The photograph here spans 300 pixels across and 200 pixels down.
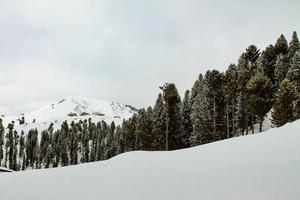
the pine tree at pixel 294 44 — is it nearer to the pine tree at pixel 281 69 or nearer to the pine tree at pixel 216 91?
the pine tree at pixel 281 69

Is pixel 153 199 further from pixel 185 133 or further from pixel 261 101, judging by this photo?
pixel 185 133

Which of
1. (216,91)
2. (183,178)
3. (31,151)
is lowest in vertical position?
(183,178)

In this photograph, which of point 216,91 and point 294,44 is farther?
point 294,44

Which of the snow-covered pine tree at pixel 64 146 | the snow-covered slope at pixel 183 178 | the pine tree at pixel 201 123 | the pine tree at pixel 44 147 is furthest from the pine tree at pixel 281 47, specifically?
the pine tree at pixel 44 147

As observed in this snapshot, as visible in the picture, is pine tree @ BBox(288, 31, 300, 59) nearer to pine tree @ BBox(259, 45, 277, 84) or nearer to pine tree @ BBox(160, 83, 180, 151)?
pine tree @ BBox(259, 45, 277, 84)

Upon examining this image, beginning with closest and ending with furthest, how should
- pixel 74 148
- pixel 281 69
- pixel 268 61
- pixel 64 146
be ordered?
pixel 281 69
pixel 268 61
pixel 64 146
pixel 74 148

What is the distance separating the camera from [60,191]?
12.2 m

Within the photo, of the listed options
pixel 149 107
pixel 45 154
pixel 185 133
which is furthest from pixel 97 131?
pixel 185 133

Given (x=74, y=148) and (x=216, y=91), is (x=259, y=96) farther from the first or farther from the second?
(x=74, y=148)

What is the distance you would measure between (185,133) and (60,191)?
72109mm

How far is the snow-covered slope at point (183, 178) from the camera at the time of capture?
11.0 m

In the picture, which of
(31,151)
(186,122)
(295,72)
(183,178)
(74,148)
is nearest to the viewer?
(183,178)

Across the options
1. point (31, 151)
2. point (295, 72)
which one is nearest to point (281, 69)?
point (295, 72)

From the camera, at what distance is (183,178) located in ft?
42.0
